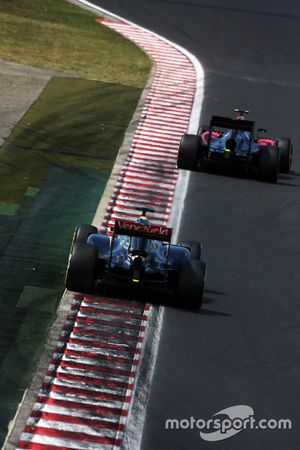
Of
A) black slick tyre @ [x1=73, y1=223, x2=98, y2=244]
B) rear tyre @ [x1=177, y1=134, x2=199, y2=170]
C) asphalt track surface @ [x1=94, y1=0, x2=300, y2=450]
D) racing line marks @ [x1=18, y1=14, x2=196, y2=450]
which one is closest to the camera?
racing line marks @ [x1=18, y1=14, x2=196, y2=450]

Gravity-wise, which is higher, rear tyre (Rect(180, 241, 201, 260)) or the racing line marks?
rear tyre (Rect(180, 241, 201, 260))

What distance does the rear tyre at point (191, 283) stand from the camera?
773 inches

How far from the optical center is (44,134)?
3100 cm

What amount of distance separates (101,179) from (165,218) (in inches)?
118

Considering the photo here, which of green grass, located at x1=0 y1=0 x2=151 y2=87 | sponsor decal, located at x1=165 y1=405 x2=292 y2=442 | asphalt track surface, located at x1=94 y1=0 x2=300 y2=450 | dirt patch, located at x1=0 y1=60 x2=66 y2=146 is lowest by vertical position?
sponsor decal, located at x1=165 y1=405 x2=292 y2=442

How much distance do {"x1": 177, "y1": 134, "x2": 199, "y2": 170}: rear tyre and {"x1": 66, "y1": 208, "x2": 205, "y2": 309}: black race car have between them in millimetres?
8853

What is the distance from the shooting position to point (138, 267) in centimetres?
1970

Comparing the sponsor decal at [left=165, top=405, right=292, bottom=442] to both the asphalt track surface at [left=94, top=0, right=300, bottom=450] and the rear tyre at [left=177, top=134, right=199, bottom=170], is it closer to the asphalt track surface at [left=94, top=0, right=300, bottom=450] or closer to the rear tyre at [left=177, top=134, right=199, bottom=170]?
the asphalt track surface at [left=94, top=0, right=300, bottom=450]

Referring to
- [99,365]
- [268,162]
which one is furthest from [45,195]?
[99,365]

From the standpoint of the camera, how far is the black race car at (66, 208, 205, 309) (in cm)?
1964

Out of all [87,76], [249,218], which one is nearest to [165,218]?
[249,218]

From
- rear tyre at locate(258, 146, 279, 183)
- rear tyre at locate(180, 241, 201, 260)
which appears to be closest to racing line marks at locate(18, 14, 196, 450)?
rear tyre at locate(180, 241, 201, 260)

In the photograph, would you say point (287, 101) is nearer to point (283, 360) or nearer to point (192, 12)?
point (192, 12)

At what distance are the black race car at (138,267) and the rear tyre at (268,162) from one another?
29.3 ft
